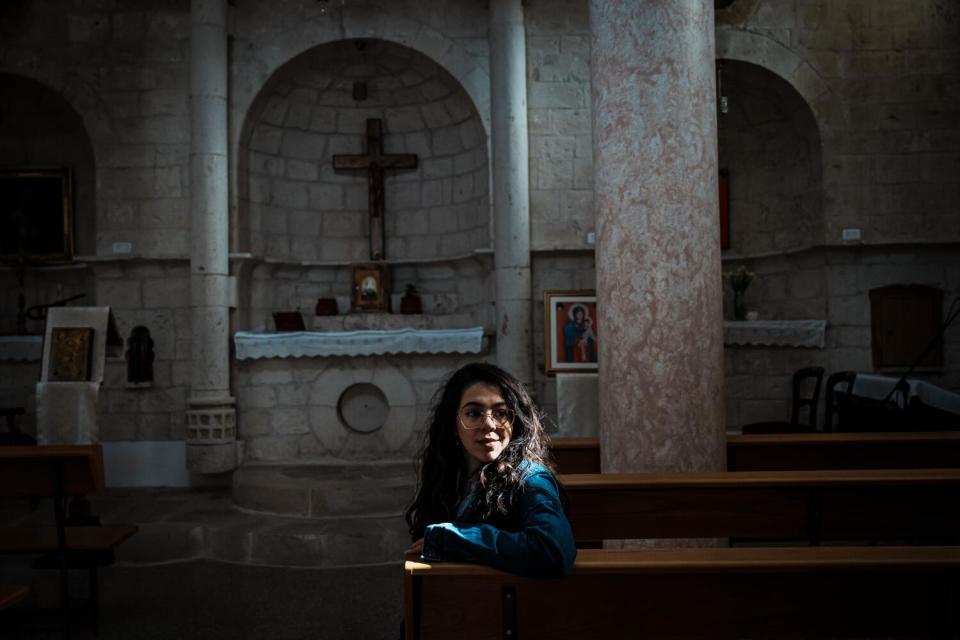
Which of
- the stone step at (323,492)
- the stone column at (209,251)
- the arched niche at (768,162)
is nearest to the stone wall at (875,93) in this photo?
the arched niche at (768,162)

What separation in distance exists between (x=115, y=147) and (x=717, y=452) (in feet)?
21.2

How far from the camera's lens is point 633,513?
2725mm

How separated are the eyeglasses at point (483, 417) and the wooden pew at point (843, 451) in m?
1.97

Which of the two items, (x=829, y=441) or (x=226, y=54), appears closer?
(x=829, y=441)

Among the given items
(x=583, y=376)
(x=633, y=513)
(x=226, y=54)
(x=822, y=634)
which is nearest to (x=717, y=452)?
(x=633, y=513)

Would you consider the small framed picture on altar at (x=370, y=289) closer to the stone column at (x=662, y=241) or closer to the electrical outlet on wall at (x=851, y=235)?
the electrical outlet on wall at (x=851, y=235)

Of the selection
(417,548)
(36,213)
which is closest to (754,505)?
(417,548)

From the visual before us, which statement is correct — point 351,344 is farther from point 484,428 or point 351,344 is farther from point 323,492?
point 484,428

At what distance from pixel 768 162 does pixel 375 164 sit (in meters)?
4.20

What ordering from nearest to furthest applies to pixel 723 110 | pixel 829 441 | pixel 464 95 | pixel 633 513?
1. pixel 633 513
2. pixel 829 441
3. pixel 723 110
4. pixel 464 95

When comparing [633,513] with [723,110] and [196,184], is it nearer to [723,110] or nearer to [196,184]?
[723,110]

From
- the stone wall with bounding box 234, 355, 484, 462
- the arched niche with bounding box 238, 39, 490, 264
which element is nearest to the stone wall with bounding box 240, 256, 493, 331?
the arched niche with bounding box 238, 39, 490, 264

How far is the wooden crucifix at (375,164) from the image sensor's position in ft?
27.2

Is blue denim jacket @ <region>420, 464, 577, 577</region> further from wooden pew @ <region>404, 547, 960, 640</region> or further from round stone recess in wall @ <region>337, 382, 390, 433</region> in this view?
round stone recess in wall @ <region>337, 382, 390, 433</region>
